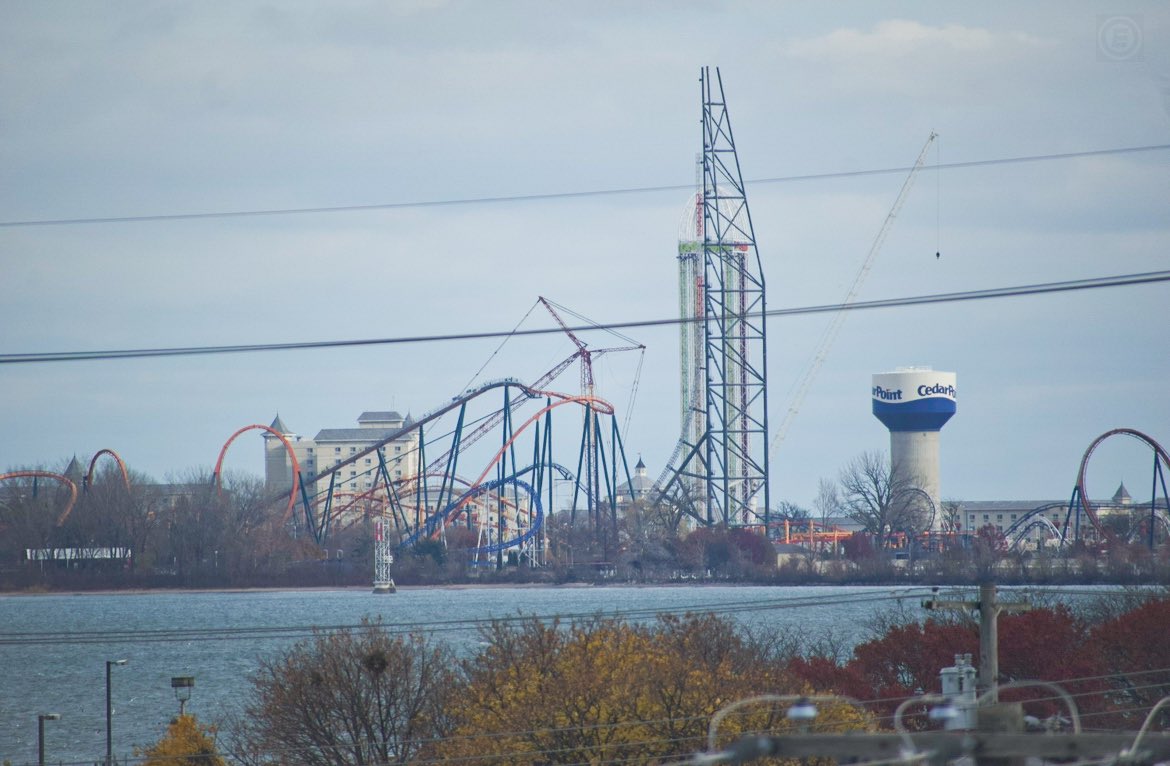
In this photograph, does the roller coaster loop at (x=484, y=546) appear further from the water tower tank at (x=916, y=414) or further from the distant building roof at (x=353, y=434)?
the distant building roof at (x=353, y=434)

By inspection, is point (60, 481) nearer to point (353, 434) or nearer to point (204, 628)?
point (204, 628)

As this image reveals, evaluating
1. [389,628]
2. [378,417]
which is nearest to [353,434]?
[378,417]

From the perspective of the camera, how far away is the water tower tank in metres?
78.4

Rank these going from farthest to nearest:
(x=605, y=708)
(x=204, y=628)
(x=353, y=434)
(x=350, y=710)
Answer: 1. (x=353, y=434)
2. (x=204, y=628)
3. (x=350, y=710)
4. (x=605, y=708)

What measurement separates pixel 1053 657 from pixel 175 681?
1434cm

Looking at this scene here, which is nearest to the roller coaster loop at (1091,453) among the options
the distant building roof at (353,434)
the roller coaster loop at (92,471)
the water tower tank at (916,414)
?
the water tower tank at (916,414)

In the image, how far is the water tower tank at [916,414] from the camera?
78438 mm

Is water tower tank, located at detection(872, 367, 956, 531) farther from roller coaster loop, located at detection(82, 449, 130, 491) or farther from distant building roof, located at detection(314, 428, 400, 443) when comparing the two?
distant building roof, located at detection(314, 428, 400, 443)

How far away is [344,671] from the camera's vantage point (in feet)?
66.5

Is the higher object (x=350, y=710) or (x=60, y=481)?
(x=60, y=481)

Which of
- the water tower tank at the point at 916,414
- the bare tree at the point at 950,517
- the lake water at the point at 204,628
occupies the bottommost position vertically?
the lake water at the point at 204,628

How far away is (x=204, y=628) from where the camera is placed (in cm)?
6078

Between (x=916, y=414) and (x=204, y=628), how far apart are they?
3929cm

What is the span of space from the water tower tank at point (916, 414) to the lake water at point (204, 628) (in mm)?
8851
